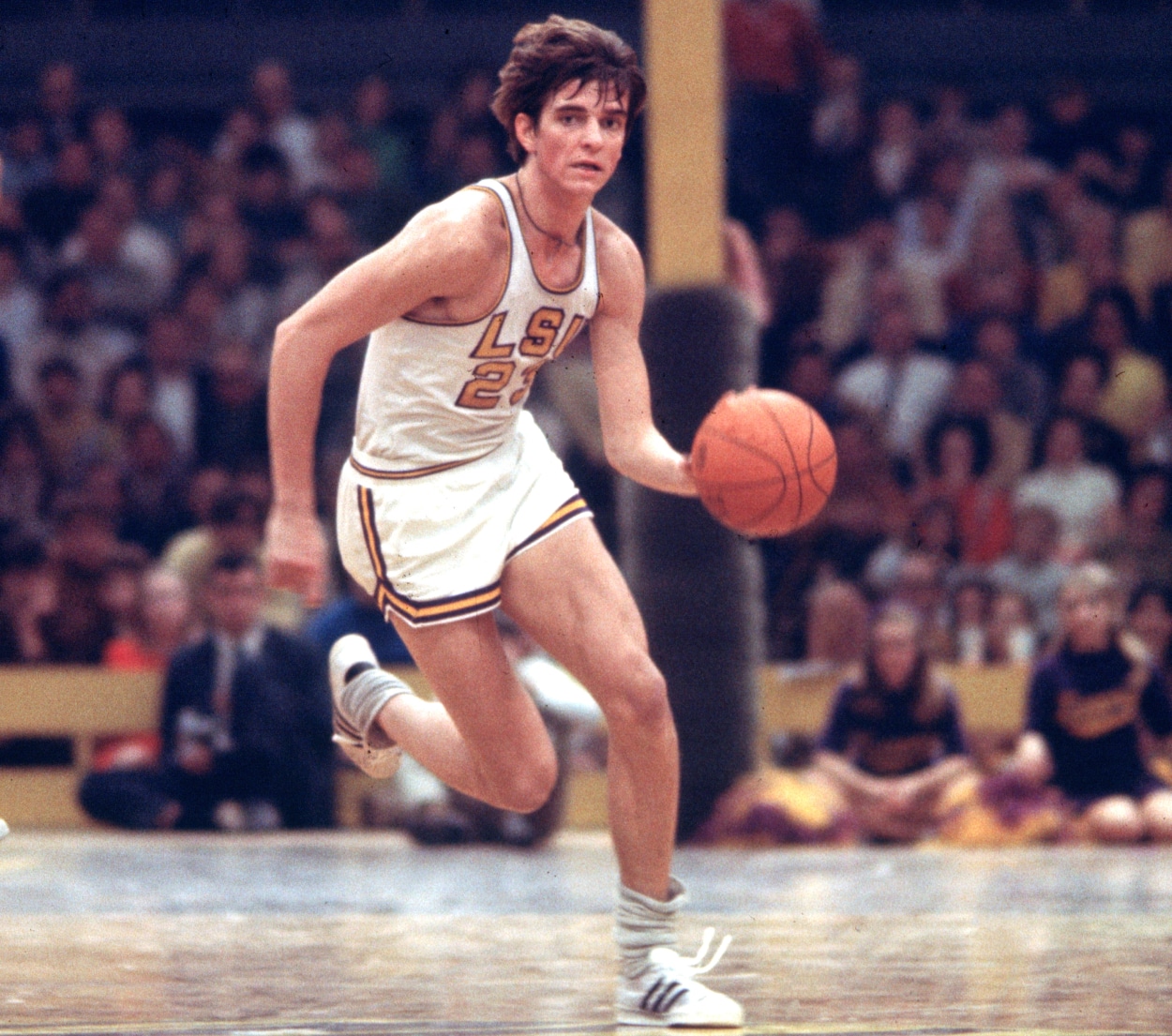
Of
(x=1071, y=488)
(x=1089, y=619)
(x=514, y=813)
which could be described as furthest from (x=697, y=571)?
(x=1071, y=488)

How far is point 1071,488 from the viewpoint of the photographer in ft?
36.6

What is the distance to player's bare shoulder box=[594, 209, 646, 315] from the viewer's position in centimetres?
515

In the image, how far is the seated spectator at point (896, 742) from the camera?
9.49m

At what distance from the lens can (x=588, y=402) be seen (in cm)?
1063

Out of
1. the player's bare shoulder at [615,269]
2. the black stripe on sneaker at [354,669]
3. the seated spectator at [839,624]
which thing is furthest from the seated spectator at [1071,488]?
the player's bare shoulder at [615,269]

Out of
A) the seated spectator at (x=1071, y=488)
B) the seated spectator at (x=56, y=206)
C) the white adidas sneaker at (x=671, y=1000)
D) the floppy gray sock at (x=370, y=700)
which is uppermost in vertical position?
the seated spectator at (x=56, y=206)

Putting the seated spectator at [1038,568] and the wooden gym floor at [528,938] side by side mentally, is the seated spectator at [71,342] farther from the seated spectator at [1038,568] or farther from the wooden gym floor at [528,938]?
the seated spectator at [1038,568]

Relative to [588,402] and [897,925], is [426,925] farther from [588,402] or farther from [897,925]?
[588,402]

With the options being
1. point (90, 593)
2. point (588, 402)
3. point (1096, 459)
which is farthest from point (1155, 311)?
point (90, 593)

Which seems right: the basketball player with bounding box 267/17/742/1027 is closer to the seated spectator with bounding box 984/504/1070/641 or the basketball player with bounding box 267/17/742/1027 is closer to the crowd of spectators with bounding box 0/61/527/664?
the crowd of spectators with bounding box 0/61/527/664

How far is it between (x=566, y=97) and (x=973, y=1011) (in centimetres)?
231

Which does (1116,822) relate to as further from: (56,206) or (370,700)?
(56,206)

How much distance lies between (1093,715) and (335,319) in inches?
221

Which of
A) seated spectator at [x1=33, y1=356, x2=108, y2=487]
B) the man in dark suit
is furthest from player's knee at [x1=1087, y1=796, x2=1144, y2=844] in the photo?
seated spectator at [x1=33, y1=356, x2=108, y2=487]
